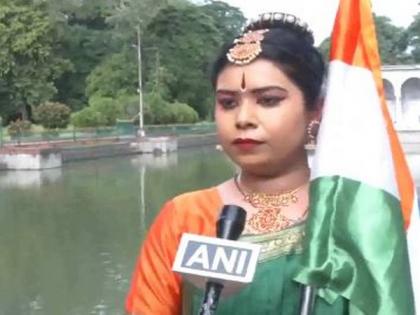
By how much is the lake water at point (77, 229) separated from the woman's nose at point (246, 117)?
165 inches

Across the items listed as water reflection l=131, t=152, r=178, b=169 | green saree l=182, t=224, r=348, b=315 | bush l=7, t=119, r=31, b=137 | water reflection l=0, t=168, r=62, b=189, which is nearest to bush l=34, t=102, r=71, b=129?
bush l=7, t=119, r=31, b=137

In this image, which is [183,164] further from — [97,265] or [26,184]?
[97,265]

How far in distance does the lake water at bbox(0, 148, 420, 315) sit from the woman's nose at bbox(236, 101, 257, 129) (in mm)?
4186

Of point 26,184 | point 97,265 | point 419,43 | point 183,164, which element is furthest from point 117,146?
point 419,43

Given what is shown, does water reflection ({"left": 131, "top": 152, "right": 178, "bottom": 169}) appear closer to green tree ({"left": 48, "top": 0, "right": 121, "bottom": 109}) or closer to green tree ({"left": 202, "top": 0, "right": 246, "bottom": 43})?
green tree ({"left": 48, "top": 0, "right": 121, "bottom": 109})

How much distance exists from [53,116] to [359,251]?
22.2 metres

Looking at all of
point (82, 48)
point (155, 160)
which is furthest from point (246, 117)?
point (82, 48)

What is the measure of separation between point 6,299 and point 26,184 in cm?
930

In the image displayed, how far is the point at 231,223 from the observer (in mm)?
1236

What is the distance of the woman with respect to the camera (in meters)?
1.37

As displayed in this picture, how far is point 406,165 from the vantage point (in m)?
1.47

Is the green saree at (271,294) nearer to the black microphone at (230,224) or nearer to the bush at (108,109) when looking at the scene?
the black microphone at (230,224)

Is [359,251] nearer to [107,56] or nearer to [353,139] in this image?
[353,139]


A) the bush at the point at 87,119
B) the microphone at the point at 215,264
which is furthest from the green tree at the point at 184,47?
the microphone at the point at 215,264
